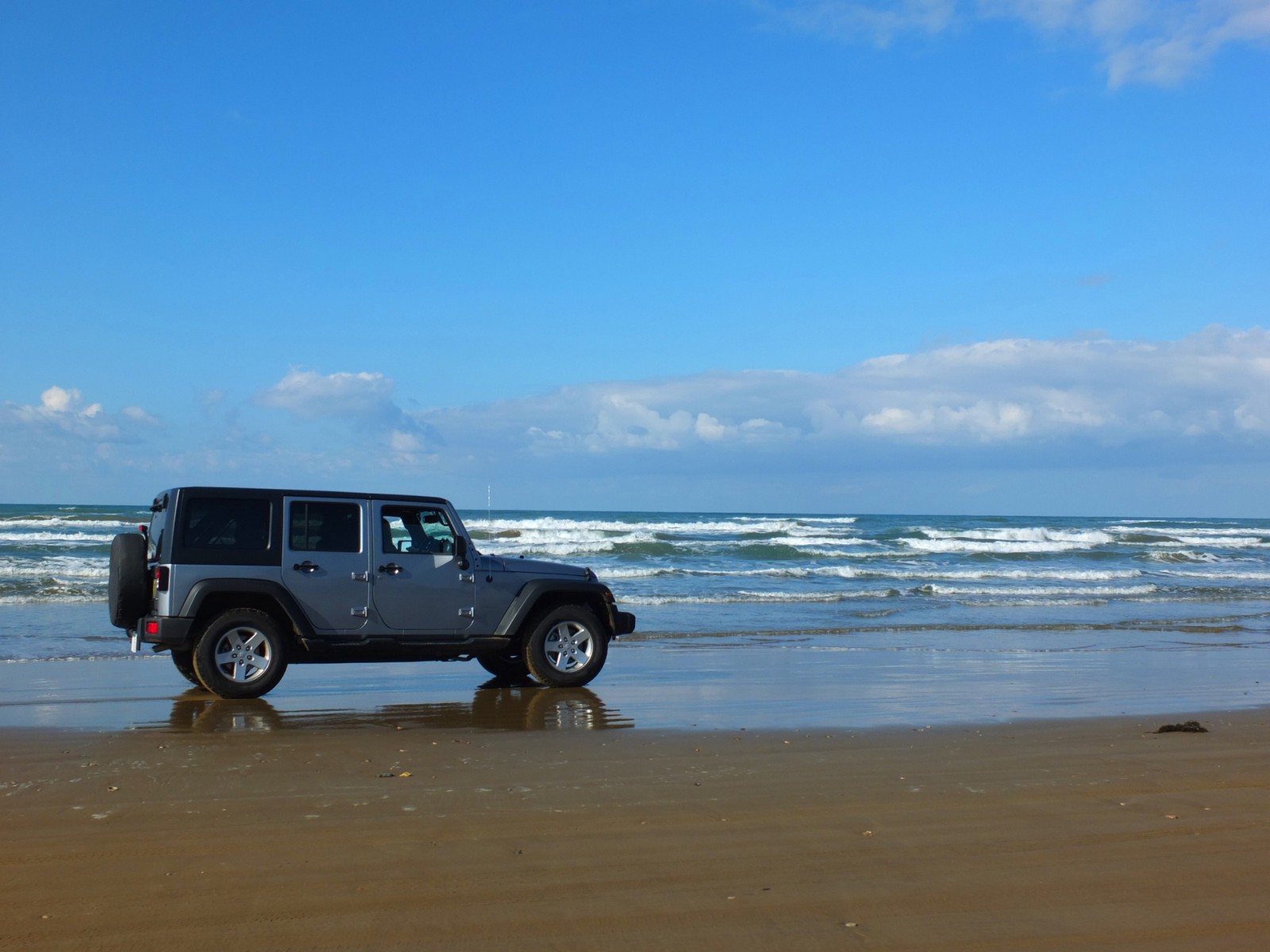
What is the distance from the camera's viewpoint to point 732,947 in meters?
3.68

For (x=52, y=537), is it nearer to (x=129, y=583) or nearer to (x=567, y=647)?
(x=129, y=583)

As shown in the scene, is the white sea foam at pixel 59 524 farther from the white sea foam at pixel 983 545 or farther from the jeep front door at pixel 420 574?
the jeep front door at pixel 420 574

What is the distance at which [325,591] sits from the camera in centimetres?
947

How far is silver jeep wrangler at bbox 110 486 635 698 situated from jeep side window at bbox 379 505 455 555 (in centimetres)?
1

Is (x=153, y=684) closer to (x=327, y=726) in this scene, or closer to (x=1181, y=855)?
(x=327, y=726)

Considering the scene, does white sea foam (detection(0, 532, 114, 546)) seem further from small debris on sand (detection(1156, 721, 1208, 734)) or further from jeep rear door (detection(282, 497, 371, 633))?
small debris on sand (detection(1156, 721, 1208, 734))

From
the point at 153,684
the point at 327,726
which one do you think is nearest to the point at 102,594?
the point at 153,684

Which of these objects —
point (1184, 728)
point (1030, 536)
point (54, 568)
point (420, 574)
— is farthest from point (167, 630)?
point (1030, 536)

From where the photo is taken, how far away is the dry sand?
3.84 m

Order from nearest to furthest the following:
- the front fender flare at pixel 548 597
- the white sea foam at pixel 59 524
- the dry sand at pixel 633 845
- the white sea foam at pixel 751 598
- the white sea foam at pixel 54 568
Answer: the dry sand at pixel 633 845 → the front fender flare at pixel 548 597 → the white sea foam at pixel 751 598 → the white sea foam at pixel 54 568 → the white sea foam at pixel 59 524

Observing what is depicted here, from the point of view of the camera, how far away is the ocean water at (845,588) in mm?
15797

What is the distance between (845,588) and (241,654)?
16604 millimetres

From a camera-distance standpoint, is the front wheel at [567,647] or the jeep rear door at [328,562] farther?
the front wheel at [567,647]

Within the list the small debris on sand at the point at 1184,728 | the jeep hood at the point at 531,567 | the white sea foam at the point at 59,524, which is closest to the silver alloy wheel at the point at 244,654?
the jeep hood at the point at 531,567
